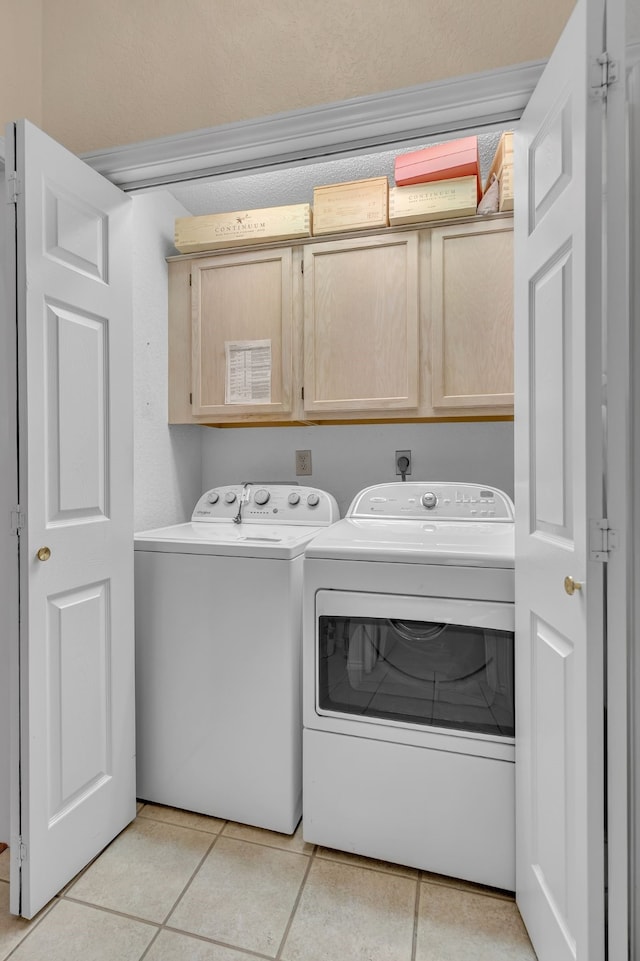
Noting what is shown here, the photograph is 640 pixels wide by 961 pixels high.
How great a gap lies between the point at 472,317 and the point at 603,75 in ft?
3.68

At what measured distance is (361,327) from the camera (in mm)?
2137

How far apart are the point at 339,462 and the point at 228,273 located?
1.00 m

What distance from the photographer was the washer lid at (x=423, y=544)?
56.3 inches

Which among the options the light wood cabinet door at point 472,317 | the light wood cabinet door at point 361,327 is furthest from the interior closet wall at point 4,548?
the light wood cabinet door at point 472,317

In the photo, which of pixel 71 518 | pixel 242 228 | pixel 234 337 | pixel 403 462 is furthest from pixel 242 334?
pixel 71 518

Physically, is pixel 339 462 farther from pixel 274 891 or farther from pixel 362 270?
pixel 274 891

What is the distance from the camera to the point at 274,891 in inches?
57.5

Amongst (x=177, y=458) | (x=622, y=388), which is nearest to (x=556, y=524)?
(x=622, y=388)

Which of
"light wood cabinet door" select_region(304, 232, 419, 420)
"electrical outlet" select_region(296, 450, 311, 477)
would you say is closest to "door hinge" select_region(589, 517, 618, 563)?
"light wood cabinet door" select_region(304, 232, 419, 420)

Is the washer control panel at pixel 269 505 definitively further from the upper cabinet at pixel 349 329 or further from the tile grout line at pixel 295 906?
the tile grout line at pixel 295 906

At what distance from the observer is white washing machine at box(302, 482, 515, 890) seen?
1.42m

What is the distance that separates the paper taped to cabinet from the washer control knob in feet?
2.60

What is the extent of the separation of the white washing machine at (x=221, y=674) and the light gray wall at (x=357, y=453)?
0.66 meters

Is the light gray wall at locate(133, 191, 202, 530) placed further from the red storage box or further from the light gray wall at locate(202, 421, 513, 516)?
the red storage box
